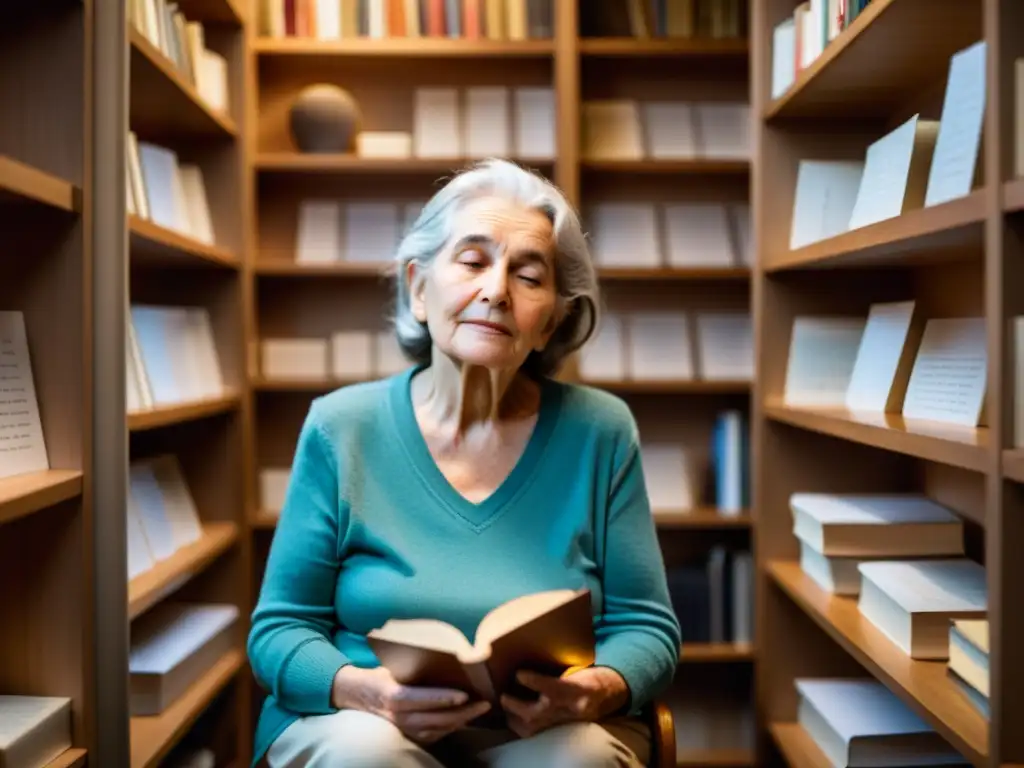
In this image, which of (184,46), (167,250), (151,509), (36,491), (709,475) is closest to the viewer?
(36,491)

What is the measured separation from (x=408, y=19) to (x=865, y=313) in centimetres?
160

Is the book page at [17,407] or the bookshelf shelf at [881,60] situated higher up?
the bookshelf shelf at [881,60]

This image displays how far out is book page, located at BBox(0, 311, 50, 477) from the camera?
1408 mm

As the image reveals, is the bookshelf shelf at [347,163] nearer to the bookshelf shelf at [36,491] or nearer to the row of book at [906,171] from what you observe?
the row of book at [906,171]

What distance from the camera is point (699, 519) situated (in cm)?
289

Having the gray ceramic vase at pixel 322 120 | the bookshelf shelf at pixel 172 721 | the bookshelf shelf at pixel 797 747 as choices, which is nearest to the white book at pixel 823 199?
the bookshelf shelf at pixel 797 747

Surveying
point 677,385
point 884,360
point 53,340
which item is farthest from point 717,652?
point 53,340

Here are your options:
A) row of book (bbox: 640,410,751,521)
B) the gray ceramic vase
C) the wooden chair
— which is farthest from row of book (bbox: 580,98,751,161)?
the wooden chair

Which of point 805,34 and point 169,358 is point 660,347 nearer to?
point 805,34

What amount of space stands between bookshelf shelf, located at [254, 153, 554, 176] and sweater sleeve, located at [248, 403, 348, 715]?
4.64 ft

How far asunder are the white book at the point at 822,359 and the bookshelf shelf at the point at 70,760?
165 cm

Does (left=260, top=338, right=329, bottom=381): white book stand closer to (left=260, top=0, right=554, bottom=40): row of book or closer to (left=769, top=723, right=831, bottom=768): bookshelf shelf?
(left=260, top=0, right=554, bottom=40): row of book

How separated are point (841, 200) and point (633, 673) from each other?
4.18ft

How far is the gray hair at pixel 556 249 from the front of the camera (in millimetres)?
1688
